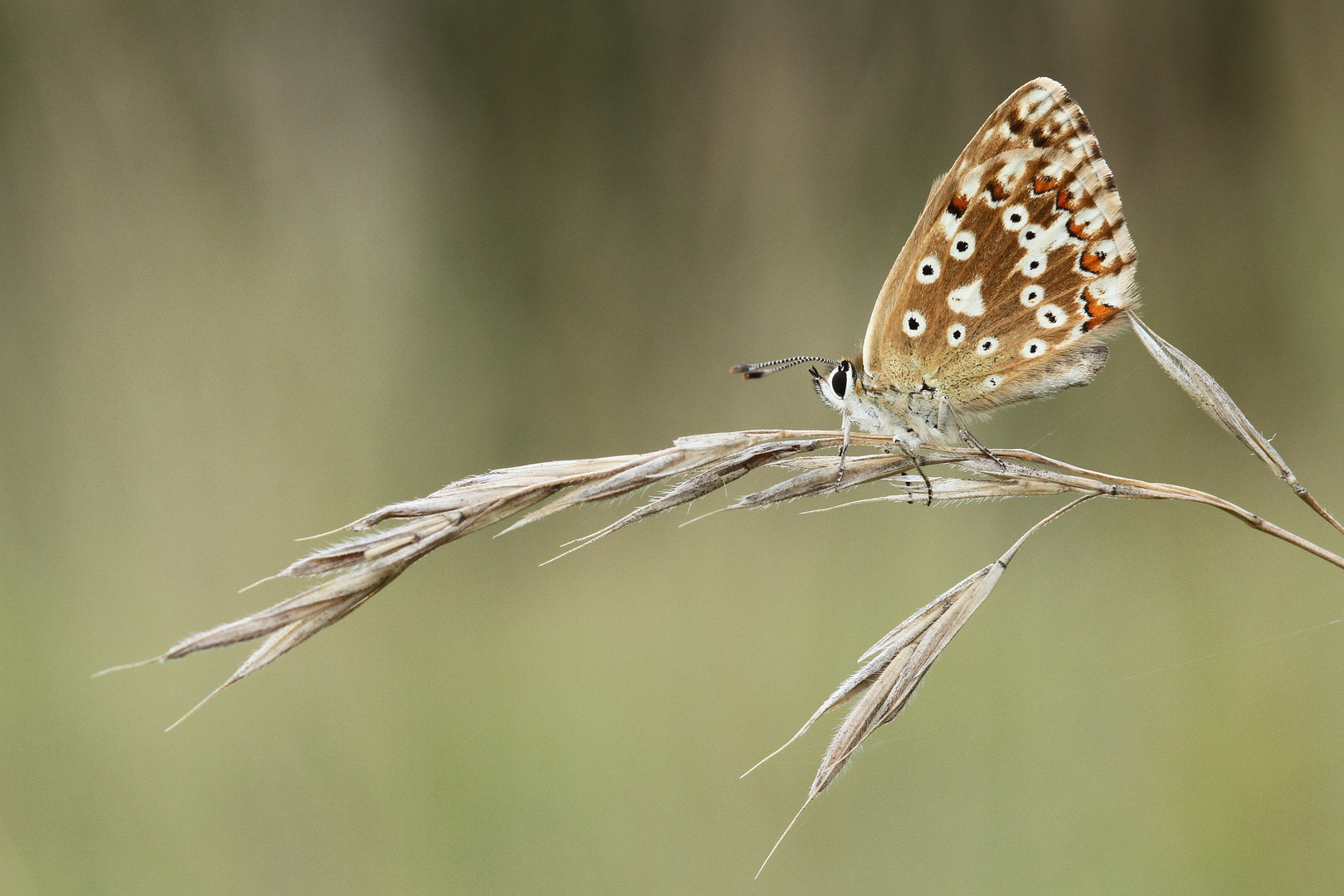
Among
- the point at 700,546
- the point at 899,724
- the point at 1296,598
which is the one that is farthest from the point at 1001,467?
the point at 1296,598

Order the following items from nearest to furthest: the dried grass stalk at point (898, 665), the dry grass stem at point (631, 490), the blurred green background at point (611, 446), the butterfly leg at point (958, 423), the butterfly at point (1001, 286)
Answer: the dry grass stem at point (631, 490) < the dried grass stalk at point (898, 665) < the butterfly at point (1001, 286) < the butterfly leg at point (958, 423) < the blurred green background at point (611, 446)

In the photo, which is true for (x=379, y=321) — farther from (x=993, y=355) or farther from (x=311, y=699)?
(x=993, y=355)

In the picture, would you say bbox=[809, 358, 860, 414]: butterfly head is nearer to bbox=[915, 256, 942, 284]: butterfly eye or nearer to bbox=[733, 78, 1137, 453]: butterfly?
bbox=[733, 78, 1137, 453]: butterfly

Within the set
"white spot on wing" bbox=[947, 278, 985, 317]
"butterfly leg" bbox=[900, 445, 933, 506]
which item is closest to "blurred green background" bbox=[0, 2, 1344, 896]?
"butterfly leg" bbox=[900, 445, 933, 506]

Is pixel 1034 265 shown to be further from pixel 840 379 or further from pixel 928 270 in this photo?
pixel 840 379

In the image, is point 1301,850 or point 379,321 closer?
point 1301,850

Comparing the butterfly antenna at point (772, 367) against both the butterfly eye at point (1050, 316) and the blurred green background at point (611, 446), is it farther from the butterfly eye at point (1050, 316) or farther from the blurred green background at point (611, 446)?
the blurred green background at point (611, 446)

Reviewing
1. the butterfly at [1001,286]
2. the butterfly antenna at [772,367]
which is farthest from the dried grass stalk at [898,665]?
the butterfly antenna at [772,367]
